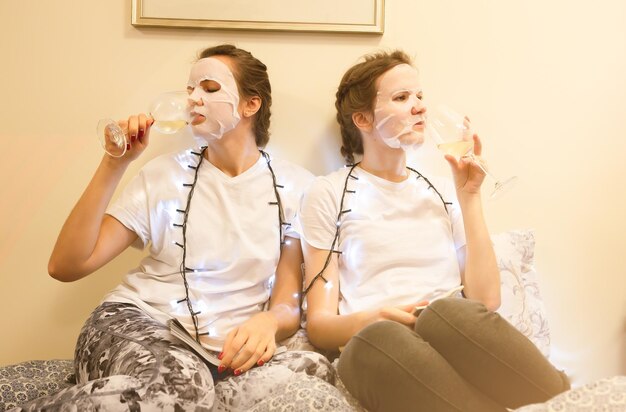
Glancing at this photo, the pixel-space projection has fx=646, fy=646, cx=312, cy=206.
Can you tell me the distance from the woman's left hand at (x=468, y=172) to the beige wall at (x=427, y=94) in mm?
426

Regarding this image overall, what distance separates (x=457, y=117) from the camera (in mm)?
1394

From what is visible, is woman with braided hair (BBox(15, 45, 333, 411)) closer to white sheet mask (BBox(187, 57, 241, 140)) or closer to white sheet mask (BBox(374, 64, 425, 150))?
white sheet mask (BBox(187, 57, 241, 140))

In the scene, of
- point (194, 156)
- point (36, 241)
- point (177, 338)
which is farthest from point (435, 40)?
point (36, 241)

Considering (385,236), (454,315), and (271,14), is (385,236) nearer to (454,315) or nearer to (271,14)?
(454,315)

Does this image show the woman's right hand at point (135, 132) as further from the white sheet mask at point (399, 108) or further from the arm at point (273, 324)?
the white sheet mask at point (399, 108)

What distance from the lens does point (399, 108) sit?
1.52 m

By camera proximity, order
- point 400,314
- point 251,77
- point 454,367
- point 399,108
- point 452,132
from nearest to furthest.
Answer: point 454,367, point 400,314, point 452,132, point 399,108, point 251,77

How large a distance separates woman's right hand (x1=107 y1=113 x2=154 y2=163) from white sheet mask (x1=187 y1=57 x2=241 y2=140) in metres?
0.15

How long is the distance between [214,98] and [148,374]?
68cm

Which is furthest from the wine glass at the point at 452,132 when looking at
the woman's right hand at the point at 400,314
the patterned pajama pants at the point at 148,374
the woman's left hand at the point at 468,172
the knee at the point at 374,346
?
the patterned pajama pants at the point at 148,374

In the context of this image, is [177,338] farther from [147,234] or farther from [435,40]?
[435,40]

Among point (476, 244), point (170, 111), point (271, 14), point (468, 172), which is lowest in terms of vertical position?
point (476, 244)

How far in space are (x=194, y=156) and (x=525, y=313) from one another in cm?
92

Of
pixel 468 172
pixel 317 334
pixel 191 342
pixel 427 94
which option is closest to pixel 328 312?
pixel 317 334
